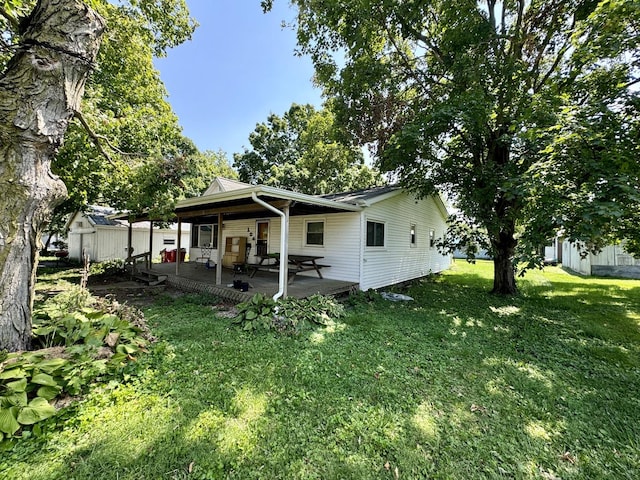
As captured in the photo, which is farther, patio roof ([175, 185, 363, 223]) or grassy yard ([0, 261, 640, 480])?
patio roof ([175, 185, 363, 223])

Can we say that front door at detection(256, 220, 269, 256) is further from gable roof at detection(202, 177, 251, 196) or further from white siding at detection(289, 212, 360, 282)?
gable roof at detection(202, 177, 251, 196)

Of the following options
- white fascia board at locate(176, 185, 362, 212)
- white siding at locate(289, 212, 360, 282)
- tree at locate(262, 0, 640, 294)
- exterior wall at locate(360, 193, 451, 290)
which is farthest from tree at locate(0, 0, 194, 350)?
exterior wall at locate(360, 193, 451, 290)

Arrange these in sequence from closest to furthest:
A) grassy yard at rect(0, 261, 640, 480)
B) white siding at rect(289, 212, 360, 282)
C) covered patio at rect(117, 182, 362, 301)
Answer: grassy yard at rect(0, 261, 640, 480), covered patio at rect(117, 182, 362, 301), white siding at rect(289, 212, 360, 282)

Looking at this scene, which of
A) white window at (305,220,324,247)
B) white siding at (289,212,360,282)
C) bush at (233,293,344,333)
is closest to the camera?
bush at (233,293,344,333)

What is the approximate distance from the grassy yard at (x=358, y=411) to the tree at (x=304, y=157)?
8321 millimetres

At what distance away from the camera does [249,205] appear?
628 cm

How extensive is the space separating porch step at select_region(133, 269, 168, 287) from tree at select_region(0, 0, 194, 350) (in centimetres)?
638

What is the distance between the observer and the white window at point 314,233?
354 inches

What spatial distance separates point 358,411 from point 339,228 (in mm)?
6131

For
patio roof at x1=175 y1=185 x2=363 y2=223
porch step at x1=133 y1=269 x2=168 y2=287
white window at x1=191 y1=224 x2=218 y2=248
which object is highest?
patio roof at x1=175 y1=185 x2=363 y2=223

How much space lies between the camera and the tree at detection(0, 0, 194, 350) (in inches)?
110

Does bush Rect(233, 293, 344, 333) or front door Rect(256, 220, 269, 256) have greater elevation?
front door Rect(256, 220, 269, 256)

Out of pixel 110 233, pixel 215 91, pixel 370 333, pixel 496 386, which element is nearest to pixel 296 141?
pixel 215 91

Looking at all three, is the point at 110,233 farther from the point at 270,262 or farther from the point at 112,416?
the point at 112,416
